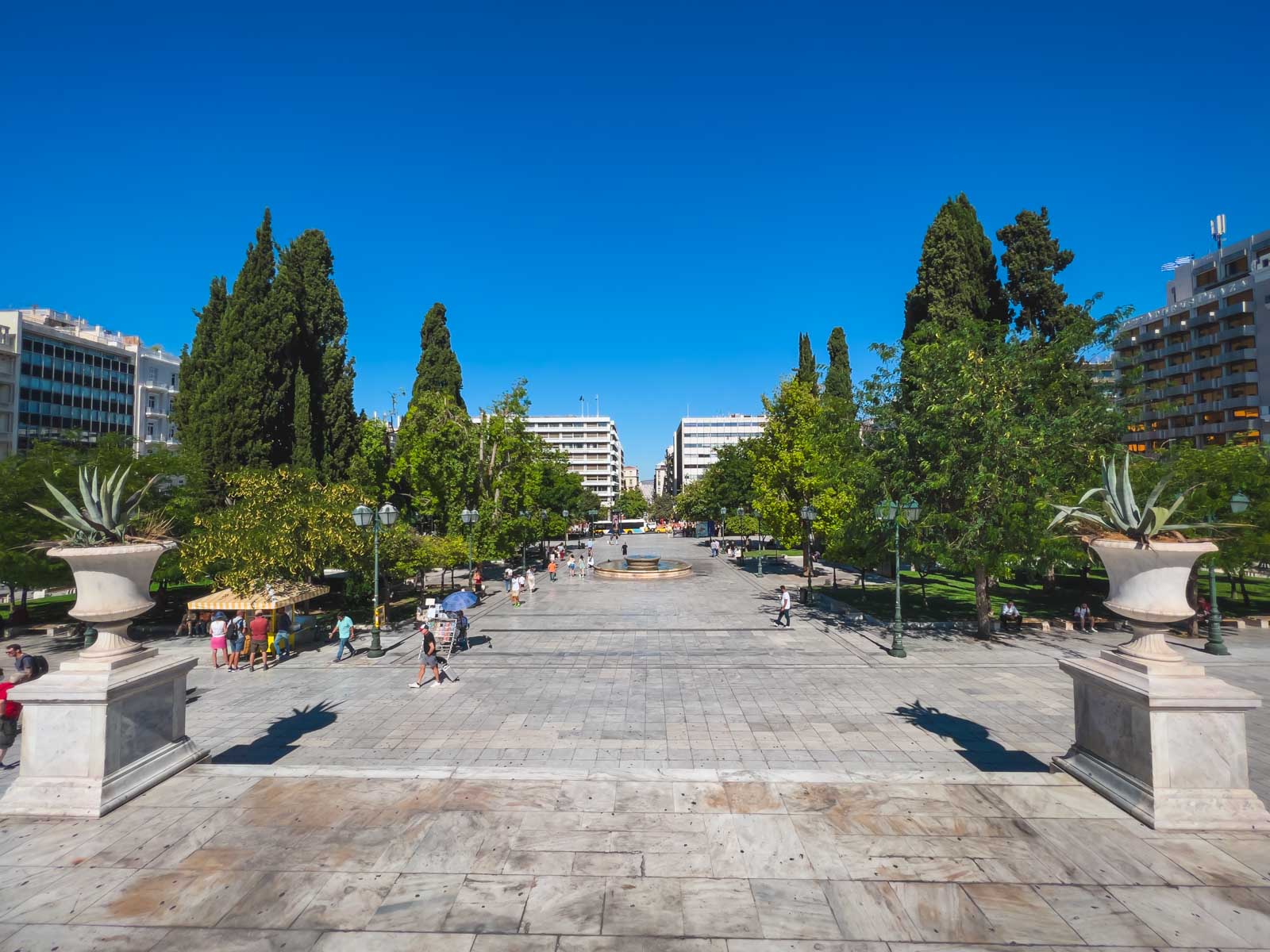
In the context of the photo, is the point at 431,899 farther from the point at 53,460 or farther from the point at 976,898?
the point at 53,460

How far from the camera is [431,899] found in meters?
5.57

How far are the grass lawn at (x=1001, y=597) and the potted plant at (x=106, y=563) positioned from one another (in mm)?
24485

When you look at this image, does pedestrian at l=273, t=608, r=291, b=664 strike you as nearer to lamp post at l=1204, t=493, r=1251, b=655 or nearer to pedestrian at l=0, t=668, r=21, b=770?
pedestrian at l=0, t=668, r=21, b=770

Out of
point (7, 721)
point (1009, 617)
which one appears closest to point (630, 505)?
point (1009, 617)

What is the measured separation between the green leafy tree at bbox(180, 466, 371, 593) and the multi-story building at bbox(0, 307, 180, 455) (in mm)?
31061

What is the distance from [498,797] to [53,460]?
24083 millimetres

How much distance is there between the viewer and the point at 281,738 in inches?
467

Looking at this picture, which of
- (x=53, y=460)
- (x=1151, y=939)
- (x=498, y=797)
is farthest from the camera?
(x=53, y=460)

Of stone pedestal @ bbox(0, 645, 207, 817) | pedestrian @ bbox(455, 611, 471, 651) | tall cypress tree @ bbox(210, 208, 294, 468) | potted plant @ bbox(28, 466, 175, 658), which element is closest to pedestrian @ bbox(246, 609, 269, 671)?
pedestrian @ bbox(455, 611, 471, 651)

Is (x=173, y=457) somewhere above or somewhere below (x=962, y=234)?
below

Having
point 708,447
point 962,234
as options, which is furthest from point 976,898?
point 708,447

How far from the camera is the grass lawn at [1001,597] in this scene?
86.1ft

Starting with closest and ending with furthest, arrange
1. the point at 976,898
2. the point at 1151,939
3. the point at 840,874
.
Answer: the point at 1151,939, the point at 976,898, the point at 840,874

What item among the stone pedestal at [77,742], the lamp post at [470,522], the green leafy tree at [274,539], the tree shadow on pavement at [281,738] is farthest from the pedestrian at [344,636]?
the stone pedestal at [77,742]
